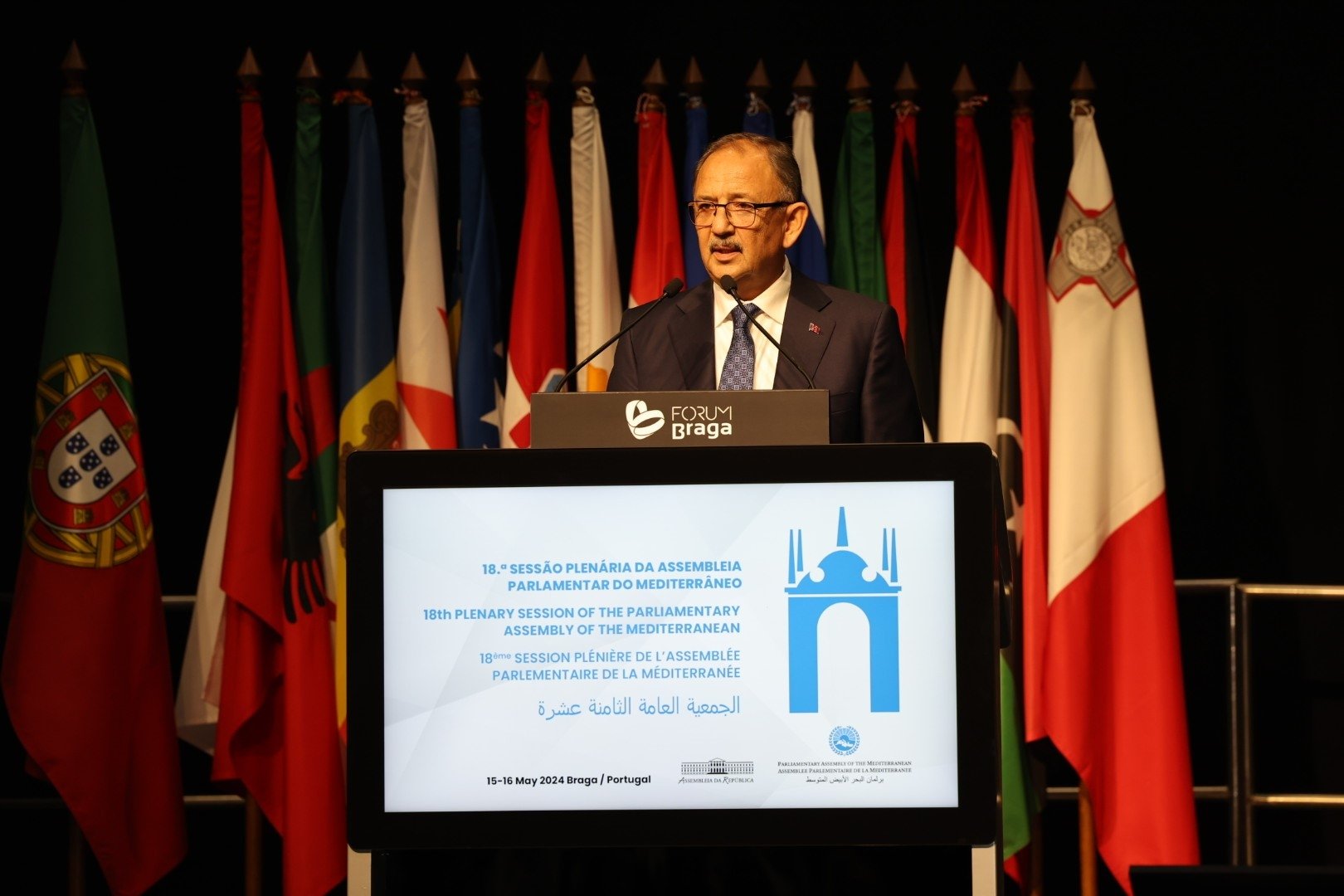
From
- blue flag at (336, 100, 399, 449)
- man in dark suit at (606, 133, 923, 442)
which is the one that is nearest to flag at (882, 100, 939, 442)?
man in dark suit at (606, 133, 923, 442)

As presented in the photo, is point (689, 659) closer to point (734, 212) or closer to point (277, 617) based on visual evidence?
point (734, 212)

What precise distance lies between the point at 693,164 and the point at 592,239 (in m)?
0.32

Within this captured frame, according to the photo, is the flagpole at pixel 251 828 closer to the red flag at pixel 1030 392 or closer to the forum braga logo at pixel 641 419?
the red flag at pixel 1030 392

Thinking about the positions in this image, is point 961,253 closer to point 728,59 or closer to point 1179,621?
point 728,59

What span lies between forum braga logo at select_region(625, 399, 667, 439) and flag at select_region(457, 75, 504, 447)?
7.23 feet

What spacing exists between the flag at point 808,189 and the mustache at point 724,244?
2.98 feet

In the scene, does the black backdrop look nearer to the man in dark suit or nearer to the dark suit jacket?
the man in dark suit

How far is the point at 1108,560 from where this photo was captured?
347cm

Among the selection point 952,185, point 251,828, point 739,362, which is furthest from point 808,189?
point 251,828

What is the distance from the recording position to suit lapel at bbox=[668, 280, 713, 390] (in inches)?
104

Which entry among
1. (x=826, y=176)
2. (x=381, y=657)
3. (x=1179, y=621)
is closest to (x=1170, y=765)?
(x=1179, y=621)

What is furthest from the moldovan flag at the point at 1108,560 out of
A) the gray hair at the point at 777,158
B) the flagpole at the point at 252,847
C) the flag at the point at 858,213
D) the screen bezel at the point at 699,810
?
the screen bezel at the point at 699,810

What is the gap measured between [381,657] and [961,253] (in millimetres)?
2753

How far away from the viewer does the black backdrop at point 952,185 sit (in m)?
3.81
